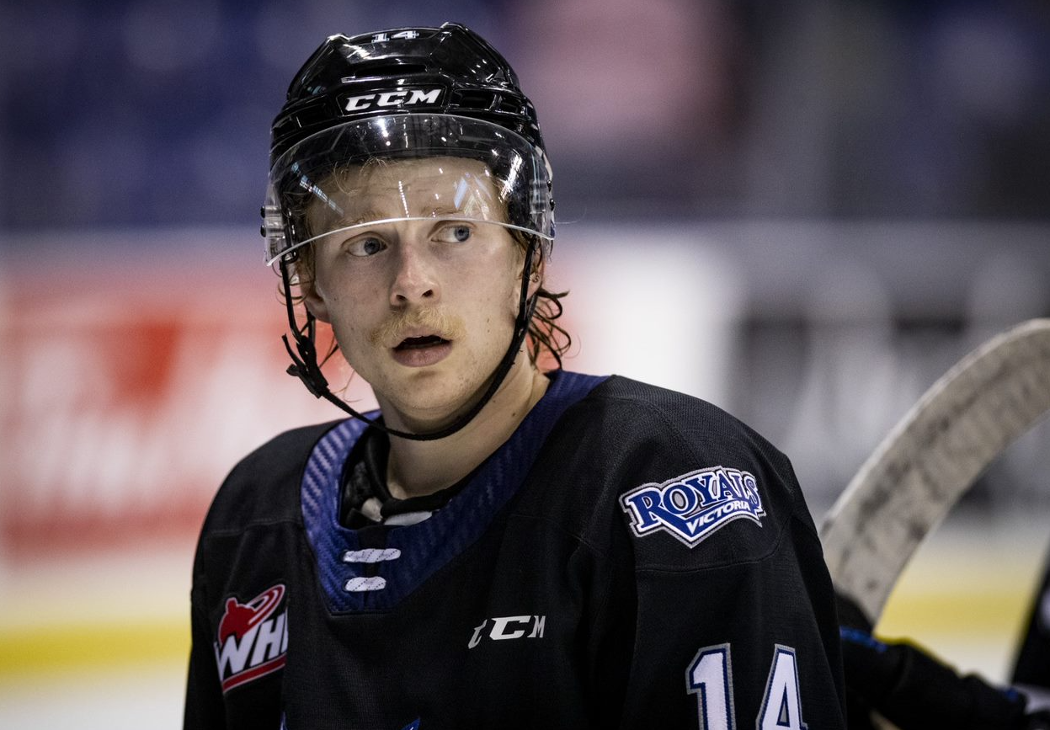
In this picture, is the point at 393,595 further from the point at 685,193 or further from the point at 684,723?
the point at 685,193

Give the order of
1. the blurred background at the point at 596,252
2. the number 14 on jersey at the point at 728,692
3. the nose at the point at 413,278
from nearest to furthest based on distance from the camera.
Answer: the number 14 on jersey at the point at 728,692, the nose at the point at 413,278, the blurred background at the point at 596,252

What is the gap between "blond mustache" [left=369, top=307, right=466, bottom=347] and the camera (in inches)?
44.4

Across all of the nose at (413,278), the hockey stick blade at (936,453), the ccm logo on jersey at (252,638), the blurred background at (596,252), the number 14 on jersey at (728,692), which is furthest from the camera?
the blurred background at (596,252)

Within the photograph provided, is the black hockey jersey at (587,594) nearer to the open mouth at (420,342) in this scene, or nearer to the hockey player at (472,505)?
the hockey player at (472,505)

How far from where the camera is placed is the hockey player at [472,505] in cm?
103

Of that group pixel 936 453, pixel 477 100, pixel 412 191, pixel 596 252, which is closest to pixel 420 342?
pixel 412 191

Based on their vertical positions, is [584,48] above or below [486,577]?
above

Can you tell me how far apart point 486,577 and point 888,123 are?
11.8 feet

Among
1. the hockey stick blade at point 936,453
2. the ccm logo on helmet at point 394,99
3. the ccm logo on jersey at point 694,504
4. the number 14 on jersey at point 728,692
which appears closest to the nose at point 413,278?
the ccm logo on helmet at point 394,99

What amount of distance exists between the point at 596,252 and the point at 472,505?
2624mm

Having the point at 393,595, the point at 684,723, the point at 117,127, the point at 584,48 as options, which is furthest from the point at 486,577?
the point at 584,48

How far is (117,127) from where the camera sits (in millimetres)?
3834

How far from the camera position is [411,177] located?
1148 mm

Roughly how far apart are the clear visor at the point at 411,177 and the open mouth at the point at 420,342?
113mm
